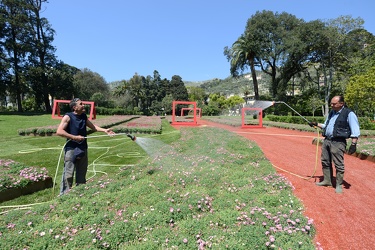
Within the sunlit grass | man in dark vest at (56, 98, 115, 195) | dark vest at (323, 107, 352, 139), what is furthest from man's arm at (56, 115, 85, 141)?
dark vest at (323, 107, 352, 139)

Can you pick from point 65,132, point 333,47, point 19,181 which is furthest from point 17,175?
point 333,47

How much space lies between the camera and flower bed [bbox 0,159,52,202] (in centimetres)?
532

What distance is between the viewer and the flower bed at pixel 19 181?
532cm

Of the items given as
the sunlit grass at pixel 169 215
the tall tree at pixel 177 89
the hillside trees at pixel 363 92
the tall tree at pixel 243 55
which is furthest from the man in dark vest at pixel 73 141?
the tall tree at pixel 177 89

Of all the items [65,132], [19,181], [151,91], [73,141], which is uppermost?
[151,91]

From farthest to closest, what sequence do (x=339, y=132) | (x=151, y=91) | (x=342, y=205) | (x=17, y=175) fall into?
1. (x=151, y=91)
2. (x=17, y=175)
3. (x=339, y=132)
4. (x=342, y=205)

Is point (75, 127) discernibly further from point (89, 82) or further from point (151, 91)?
point (151, 91)

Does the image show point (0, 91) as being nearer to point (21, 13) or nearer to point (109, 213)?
point (21, 13)

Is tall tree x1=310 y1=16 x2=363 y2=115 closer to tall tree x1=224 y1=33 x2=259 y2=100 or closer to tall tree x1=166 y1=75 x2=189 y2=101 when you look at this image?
tall tree x1=224 y1=33 x2=259 y2=100

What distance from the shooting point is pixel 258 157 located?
326 inches

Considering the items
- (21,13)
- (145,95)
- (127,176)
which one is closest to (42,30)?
(21,13)

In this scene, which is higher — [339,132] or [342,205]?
[339,132]

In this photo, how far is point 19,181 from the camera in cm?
552

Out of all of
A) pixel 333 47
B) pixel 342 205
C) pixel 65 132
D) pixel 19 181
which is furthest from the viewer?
pixel 333 47
